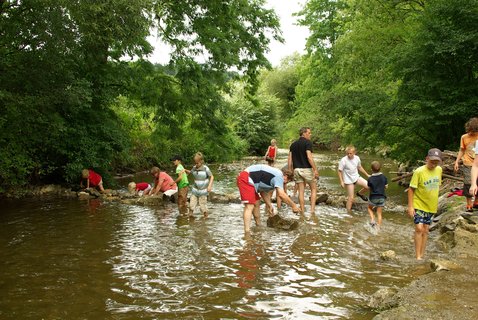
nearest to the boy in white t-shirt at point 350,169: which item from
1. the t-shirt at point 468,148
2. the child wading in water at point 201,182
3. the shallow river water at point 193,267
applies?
the shallow river water at point 193,267

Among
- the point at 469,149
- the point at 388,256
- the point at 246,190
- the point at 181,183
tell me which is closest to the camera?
the point at 388,256

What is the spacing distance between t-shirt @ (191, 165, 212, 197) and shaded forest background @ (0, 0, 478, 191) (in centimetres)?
393

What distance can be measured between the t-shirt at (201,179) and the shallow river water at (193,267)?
2.45 feet

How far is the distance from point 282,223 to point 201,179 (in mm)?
2663

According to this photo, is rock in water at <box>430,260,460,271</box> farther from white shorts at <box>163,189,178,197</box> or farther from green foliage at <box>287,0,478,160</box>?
green foliage at <box>287,0,478,160</box>

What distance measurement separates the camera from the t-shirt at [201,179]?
445 inches

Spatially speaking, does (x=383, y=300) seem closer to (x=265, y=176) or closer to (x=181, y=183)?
(x=265, y=176)

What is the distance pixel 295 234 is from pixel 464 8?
10642mm

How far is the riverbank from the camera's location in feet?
14.8

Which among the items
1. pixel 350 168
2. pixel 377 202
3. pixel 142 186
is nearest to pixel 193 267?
pixel 377 202

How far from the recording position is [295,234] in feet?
30.4

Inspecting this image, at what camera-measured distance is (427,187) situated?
6.78 metres

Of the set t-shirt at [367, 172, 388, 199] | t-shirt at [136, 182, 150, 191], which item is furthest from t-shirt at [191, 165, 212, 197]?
t-shirt at [136, 182, 150, 191]

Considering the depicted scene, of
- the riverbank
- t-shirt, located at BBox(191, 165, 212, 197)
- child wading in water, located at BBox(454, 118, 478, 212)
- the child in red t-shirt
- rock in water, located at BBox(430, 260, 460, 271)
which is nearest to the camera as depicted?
the riverbank
